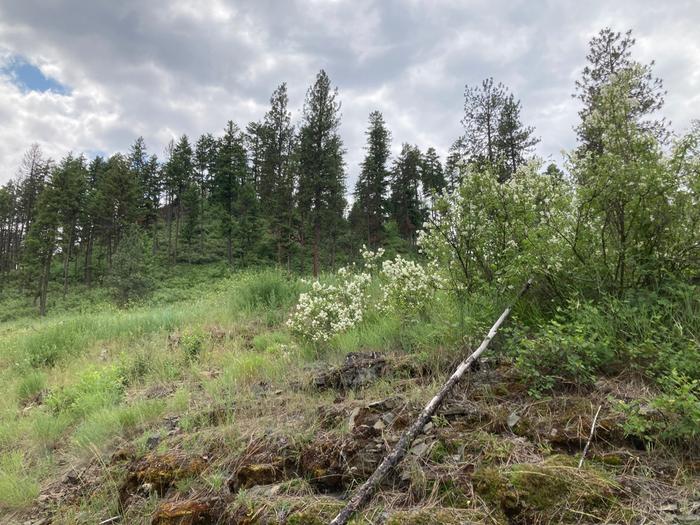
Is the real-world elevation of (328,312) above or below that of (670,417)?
above

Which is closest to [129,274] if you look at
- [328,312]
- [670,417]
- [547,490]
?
[328,312]

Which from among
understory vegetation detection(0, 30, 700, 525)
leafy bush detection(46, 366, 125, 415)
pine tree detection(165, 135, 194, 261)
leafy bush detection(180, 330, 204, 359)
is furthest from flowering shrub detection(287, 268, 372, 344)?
pine tree detection(165, 135, 194, 261)

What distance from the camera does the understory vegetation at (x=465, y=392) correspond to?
1.88 meters

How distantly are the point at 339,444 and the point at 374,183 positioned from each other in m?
38.9

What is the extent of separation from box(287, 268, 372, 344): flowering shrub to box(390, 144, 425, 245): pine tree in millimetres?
35875

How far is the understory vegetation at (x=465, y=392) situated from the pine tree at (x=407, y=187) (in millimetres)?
37381

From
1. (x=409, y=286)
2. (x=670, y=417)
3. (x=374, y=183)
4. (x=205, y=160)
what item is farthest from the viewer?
(x=205, y=160)

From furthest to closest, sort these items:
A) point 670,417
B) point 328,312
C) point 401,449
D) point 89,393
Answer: point 328,312
point 89,393
point 401,449
point 670,417

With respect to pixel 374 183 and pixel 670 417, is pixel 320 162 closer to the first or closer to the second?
pixel 374 183

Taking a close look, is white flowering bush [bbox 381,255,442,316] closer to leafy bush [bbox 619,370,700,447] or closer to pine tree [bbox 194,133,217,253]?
leafy bush [bbox 619,370,700,447]

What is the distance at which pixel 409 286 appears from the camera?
472 centimetres

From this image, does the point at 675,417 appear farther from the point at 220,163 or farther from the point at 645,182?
the point at 220,163

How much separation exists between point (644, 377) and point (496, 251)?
1879 millimetres

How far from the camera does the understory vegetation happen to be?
1.88 meters
